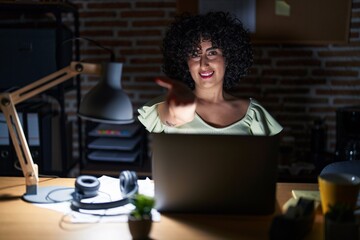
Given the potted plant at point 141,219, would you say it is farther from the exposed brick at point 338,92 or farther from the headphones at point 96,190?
the exposed brick at point 338,92

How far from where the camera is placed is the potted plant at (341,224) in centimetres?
115

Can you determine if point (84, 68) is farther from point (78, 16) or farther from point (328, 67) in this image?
point (328, 67)

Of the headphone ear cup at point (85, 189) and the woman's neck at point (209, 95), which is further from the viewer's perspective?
the woman's neck at point (209, 95)

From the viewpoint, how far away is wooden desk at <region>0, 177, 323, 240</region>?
1279 millimetres

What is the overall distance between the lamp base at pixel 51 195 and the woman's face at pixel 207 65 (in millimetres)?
685

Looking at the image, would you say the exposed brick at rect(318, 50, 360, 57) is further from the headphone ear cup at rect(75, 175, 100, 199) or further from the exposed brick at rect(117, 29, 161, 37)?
the headphone ear cup at rect(75, 175, 100, 199)

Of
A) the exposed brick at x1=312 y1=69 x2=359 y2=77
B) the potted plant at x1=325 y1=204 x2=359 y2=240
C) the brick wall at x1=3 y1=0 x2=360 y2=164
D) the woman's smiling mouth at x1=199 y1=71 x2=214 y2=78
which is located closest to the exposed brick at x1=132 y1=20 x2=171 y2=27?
the brick wall at x1=3 y1=0 x2=360 y2=164

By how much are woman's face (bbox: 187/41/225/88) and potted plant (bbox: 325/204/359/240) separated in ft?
2.95

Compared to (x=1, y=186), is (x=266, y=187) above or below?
above

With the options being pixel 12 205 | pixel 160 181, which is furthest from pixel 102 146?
pixel 160 181

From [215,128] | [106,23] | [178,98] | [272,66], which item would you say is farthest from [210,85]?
[106,23]

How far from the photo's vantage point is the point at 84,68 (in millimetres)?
1444

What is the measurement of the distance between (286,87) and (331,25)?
0.48 meters

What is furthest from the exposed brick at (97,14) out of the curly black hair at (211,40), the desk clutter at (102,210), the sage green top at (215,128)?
the desk clutter at (102,210)
